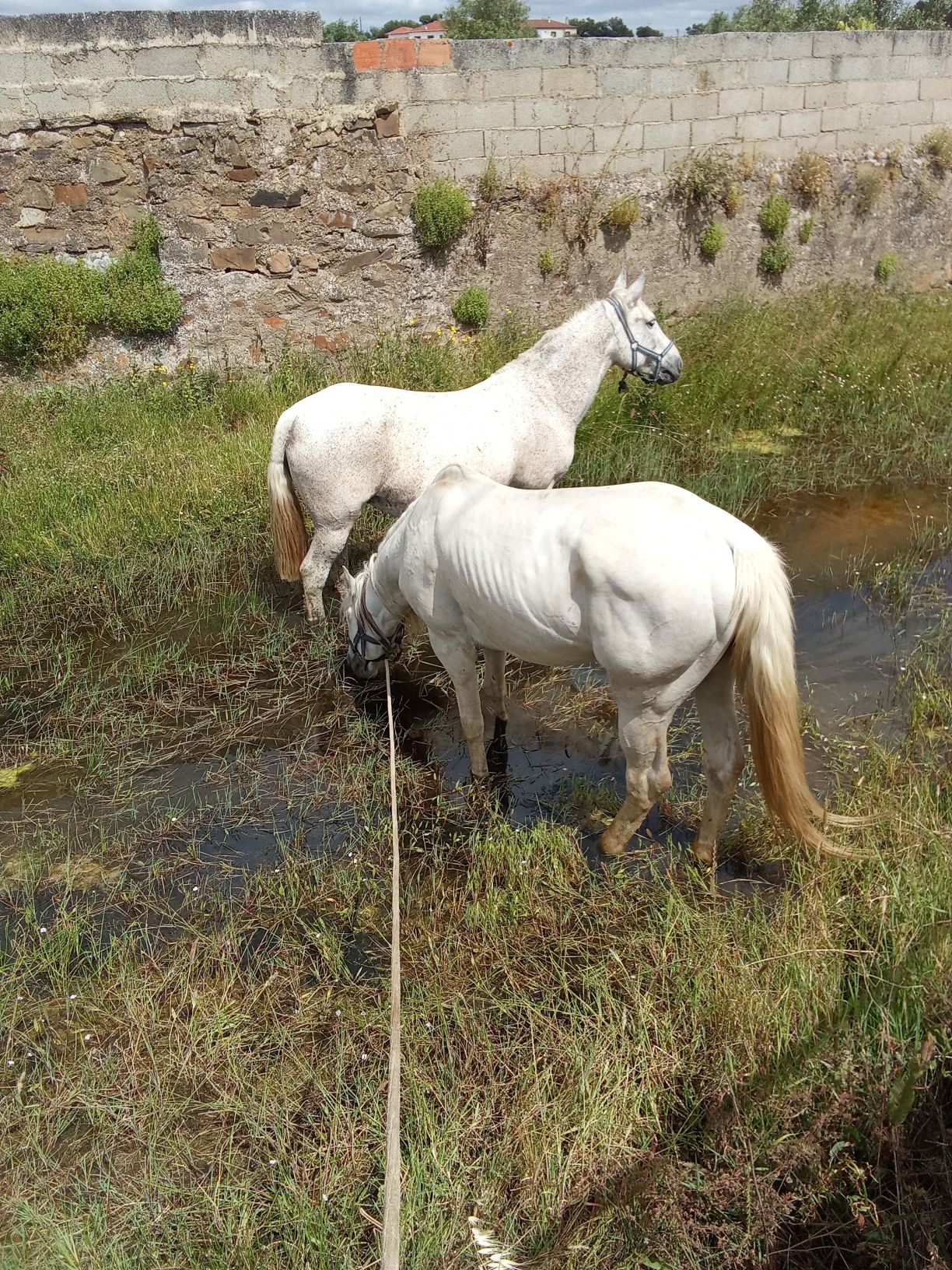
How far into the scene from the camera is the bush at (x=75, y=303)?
6840mm

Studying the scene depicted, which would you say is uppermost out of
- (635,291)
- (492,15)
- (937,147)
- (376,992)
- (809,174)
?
(492,15)

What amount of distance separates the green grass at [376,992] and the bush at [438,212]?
4242 millimetres

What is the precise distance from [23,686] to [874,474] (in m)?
5.83

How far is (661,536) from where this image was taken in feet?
8.90

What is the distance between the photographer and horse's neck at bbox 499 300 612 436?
4781 millimetres

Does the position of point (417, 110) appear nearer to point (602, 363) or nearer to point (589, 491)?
point (602, 363)

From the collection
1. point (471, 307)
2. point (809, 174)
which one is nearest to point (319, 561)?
point (471, 307)

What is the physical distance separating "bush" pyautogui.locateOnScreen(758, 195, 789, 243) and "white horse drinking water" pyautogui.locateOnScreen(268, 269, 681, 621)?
538cm

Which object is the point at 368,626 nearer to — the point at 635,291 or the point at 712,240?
the point at 635,291

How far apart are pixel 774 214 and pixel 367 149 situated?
4.53 m

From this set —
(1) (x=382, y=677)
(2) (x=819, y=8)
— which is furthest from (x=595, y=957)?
(2) (x=819, y=8)

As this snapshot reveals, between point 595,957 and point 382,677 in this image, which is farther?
point 382,677

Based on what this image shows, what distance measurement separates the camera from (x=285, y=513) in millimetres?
4699

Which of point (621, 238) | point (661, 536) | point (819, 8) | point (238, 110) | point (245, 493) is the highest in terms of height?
point (819, 8)
